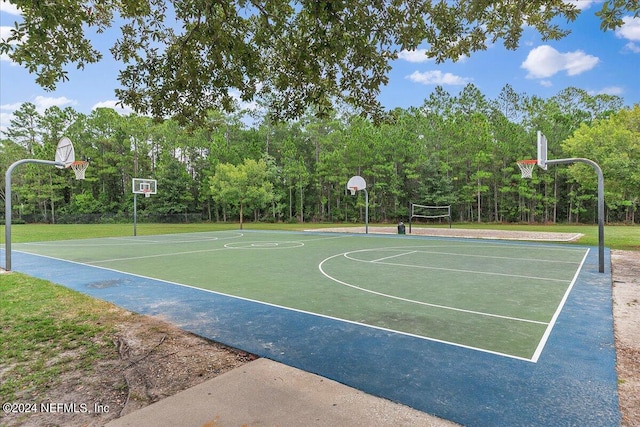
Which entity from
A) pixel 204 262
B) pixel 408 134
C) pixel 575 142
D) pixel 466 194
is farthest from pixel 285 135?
pixel 204 262


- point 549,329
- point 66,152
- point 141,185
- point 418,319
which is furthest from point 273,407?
point 141,185

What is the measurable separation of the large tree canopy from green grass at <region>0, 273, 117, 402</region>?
2.99m

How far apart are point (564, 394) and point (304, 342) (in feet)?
8.10

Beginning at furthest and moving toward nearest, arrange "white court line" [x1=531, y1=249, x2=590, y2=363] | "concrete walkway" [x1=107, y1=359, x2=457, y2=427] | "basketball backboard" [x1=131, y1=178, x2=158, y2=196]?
"basketball backboard" [x1=131, y1=178, x2=158, y2=196], "white court line" [x1=531, y1=249, x2=590, y2=363], "concrete walkway" [x1=107, y1=359, x2=457, y2=427]

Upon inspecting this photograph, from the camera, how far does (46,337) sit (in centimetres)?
432

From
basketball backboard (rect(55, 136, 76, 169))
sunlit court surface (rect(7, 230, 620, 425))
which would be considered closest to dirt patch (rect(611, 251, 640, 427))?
sunlit court surface (rect(7, 230, 620, 425))

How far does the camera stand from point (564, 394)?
301cm

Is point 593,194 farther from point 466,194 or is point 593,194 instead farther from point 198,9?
point 198,9

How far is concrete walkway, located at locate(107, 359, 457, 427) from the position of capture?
2.56 metres

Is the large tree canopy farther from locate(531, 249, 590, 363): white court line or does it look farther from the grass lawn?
locate(531, 249, 590, 363): white court line

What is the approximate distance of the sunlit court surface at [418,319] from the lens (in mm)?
3033

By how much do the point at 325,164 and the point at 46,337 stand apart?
123 feet

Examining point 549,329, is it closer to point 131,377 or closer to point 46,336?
point 131,377

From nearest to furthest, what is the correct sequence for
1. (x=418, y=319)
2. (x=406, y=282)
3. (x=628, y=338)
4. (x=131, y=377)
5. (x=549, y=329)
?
1. (x=131, y=377)
2. (x=628, y=338)
3. (x=549, y=329)
4. (x=418, y=319)
5. (x=406, y=282)
